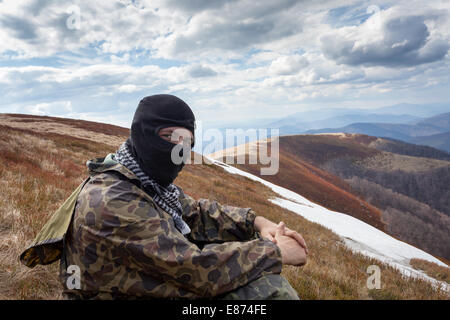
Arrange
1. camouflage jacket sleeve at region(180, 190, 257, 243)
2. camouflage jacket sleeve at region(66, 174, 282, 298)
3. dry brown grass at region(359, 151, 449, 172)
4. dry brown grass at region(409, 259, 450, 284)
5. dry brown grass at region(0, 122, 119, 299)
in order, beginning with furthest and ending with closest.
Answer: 1. dry brown grass at region(359, 151, 449, 172)
2. dry brown grass at region(409, 259, 450, 284)
3. camouflage jacket sleeve at region(180, 190, 257, 243)
4. dry brown grass at region(0, 122, 119, 299)
5. camouflage jacket sleeve at region(66, 174, 282, 298)

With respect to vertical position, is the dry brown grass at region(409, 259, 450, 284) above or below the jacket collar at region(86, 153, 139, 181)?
below

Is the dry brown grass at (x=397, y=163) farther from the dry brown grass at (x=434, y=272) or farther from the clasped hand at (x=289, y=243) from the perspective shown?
the clasped hand at (x=289, y=243)

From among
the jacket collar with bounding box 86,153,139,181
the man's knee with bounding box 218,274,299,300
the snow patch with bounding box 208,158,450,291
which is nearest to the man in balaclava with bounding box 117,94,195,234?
the jacket collar with bounding box 86,153,139,181

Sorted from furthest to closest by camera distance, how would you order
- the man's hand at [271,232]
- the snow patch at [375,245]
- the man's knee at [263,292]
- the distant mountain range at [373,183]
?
the distant mountain range at [373,183] < the snow patch at [375,245] < the man's hand at [271,232] < the man's knee at [263,292]

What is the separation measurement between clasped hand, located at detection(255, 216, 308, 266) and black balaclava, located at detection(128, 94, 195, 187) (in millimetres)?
1217

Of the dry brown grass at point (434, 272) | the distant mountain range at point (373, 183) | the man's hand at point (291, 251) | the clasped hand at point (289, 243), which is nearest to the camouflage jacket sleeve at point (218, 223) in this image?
the clasped hand at point (289, 243)

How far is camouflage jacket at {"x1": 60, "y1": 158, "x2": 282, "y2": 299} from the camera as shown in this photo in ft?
5.91

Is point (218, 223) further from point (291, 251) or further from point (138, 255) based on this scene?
point (138, 255)

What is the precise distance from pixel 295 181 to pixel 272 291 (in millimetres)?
52675

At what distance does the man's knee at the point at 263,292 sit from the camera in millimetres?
1972

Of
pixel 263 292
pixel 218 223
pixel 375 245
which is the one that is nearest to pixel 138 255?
pixel 263 292

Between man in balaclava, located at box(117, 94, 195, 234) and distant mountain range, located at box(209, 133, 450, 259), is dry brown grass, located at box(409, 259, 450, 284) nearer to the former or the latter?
man in balaclava, located at box(117, 94, 195, 234)

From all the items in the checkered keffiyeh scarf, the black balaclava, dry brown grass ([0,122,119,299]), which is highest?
the black balaclava

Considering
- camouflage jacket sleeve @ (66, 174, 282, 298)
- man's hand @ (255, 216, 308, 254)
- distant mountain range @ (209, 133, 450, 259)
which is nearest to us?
camouflage jacket sleeve @ (66, 174, 282, 298)
